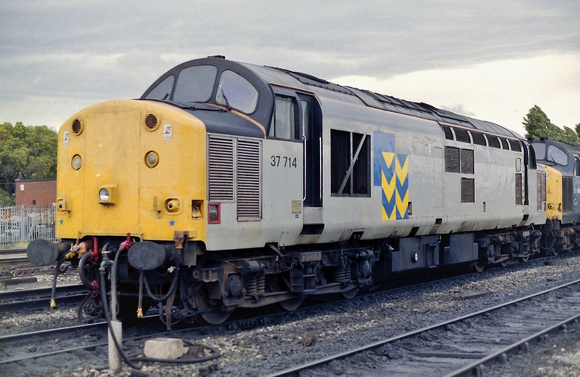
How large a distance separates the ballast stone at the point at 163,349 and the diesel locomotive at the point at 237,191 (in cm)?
61

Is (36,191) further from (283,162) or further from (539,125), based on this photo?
(283,162)

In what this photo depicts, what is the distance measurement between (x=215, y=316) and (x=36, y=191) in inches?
1817

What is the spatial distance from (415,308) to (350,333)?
270 cm

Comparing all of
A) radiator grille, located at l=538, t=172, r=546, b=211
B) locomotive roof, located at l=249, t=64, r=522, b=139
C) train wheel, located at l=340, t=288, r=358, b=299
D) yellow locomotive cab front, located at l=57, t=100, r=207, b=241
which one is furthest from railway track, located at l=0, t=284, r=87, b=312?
radiator grille, located at l=538, t=172, r=546, b=211

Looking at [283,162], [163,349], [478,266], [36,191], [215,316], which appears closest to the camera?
[163,349]

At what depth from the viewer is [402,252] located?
13.6 metres

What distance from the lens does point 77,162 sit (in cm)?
984

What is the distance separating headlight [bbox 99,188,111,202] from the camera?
9302mm

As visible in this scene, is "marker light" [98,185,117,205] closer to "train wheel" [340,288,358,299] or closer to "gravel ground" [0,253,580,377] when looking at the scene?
"gravel ground" [0,253,580,377]

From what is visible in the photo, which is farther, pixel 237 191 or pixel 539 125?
pixel 539 125

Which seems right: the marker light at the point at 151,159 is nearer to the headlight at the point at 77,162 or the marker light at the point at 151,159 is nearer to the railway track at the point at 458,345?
the headlight at the point at 77,162

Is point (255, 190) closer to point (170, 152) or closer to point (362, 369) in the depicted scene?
point (170, 152)

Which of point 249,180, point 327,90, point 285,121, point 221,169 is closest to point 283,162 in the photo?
point 285,121

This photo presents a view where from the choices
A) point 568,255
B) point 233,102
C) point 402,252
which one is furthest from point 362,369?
point 568,255
